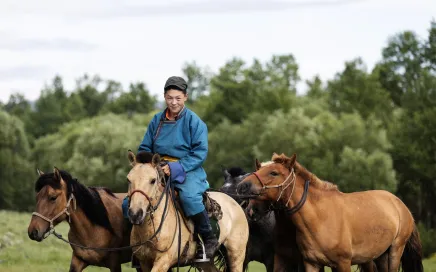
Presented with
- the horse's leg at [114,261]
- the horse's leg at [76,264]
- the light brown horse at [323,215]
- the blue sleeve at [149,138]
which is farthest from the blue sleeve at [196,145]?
the horse's leg at [76,264]

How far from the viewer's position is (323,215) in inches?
457

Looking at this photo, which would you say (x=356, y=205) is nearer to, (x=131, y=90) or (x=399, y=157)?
Result: (x=399, y=157)

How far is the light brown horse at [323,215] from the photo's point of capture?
450 inches

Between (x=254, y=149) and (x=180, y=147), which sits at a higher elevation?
(x=180, y=147)

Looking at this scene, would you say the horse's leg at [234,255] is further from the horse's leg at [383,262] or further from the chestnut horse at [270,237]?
the horse's leg at [383,262]

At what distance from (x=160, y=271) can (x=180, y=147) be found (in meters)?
1.69

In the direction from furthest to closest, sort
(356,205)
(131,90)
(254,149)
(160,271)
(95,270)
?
(131,90)
(254,149)
(95,270)
(356,205)
(160,271)

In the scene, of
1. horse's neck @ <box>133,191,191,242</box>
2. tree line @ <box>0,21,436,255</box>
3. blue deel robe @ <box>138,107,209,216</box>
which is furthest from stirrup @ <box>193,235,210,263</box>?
tree line @ <box>0,21,436,255</box>

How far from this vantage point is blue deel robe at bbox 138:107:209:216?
10.3 metres

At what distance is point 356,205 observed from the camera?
12211mm

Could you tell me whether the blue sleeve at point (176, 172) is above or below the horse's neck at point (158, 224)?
above

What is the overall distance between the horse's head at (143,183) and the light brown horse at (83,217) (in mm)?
2180

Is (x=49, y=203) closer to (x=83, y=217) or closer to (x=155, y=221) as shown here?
(x=83, y=217)

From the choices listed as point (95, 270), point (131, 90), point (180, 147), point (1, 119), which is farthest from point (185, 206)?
point (131, 90)
